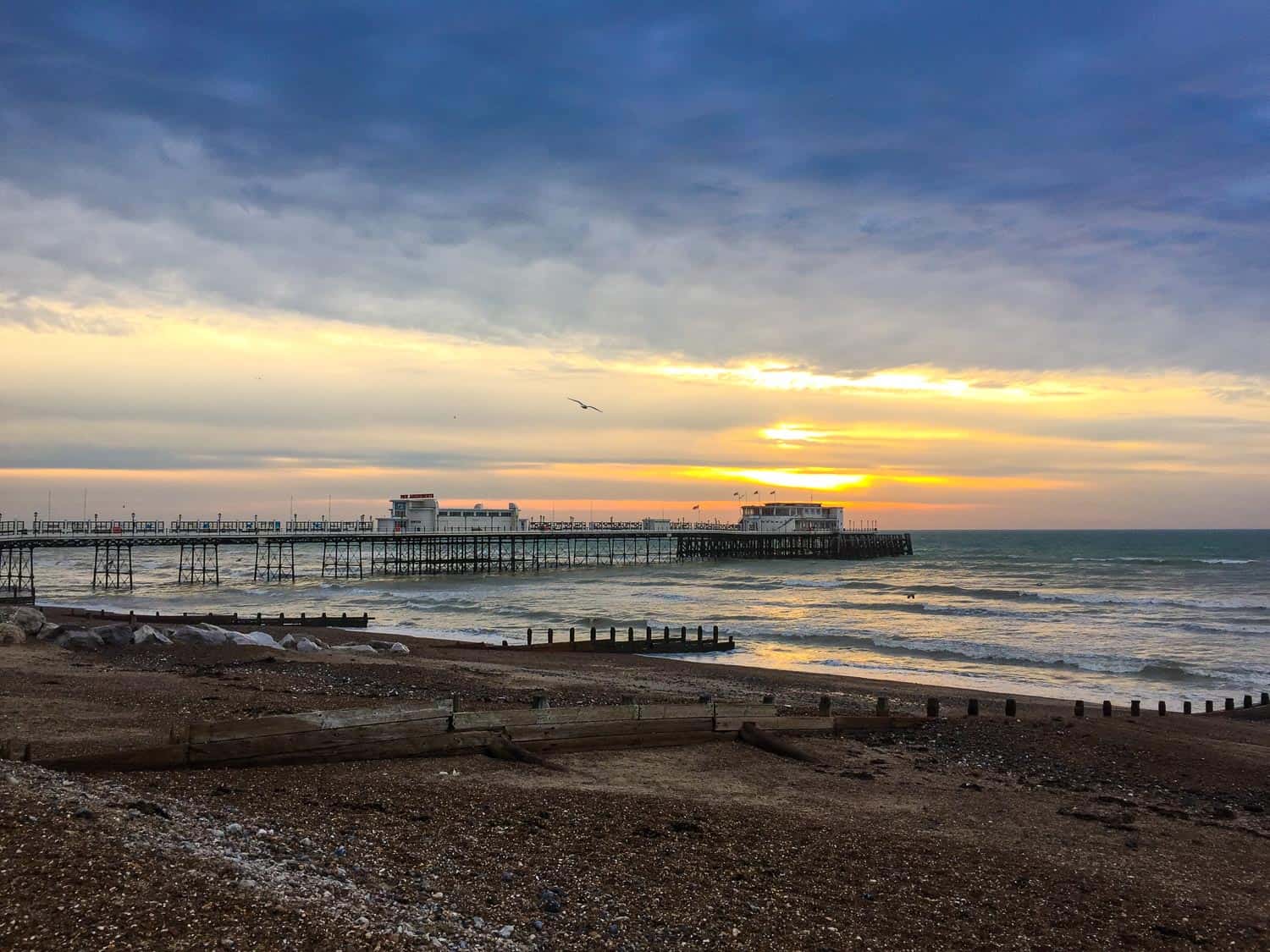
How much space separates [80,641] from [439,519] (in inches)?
2660

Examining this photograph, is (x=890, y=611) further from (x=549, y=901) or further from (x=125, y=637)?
(x=549, y=901)

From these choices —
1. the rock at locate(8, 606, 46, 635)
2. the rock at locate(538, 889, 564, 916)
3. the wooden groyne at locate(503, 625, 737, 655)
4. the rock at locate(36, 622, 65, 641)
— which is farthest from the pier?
the rock at locate(538, 889, 564, 916)

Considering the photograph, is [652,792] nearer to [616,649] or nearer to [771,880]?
[771,880]

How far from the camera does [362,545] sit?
3976 inches

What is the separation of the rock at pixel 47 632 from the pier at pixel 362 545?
2451 centimetres

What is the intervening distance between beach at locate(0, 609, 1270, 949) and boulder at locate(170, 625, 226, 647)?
28.7 feet

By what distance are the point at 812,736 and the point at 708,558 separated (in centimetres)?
9488

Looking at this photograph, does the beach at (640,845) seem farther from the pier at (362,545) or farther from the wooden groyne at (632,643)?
the pier at (362,545)

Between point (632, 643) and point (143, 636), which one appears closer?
point (143, 636)

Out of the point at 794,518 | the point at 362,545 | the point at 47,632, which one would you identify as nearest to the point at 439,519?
the point at 362,545

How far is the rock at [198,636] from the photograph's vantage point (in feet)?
75.7

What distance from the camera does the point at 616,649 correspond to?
30.2 m

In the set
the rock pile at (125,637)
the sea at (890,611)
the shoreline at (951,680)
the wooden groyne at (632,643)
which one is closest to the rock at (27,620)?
the rock pile at (125,637)

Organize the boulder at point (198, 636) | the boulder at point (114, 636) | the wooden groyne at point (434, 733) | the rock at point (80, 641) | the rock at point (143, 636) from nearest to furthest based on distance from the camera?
the wooden groyne at point (434, 733), the rock at point (80, 641), the rock at point (143, 636), the boulder at point (114, 636), the boulder at point (198, 636)
